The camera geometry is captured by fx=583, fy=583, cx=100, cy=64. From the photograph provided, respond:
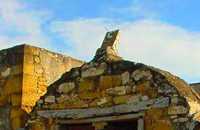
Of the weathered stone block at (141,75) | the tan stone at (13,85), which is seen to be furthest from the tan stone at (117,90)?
the tan stone at (13,85)

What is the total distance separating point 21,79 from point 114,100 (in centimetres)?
239

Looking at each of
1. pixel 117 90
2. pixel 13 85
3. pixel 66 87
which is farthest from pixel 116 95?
pixel 13 85

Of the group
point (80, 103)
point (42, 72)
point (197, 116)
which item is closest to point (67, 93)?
point (80, 103)

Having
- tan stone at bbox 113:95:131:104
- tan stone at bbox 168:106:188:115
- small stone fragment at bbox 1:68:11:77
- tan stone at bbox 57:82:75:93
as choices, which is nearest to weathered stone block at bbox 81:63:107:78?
tan stone at bbox 57:82:75:93

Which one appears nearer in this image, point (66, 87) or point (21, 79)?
point (66, 87)

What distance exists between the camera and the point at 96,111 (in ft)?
31.3

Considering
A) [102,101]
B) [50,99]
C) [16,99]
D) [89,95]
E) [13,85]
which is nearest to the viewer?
[102,101]

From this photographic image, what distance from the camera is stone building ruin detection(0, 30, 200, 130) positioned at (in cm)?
877

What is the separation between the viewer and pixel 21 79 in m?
11.0

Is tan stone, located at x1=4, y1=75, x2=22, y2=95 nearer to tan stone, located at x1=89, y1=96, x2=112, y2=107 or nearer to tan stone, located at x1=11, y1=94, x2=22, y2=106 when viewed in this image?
tan stone, located at x1=11, y1=94, x2=22, y2=106

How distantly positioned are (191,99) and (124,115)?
1114 millimetres

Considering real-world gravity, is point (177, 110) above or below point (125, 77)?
below

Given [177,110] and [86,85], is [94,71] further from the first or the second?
[177,110]

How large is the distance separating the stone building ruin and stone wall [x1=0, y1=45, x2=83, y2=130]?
0.40m
